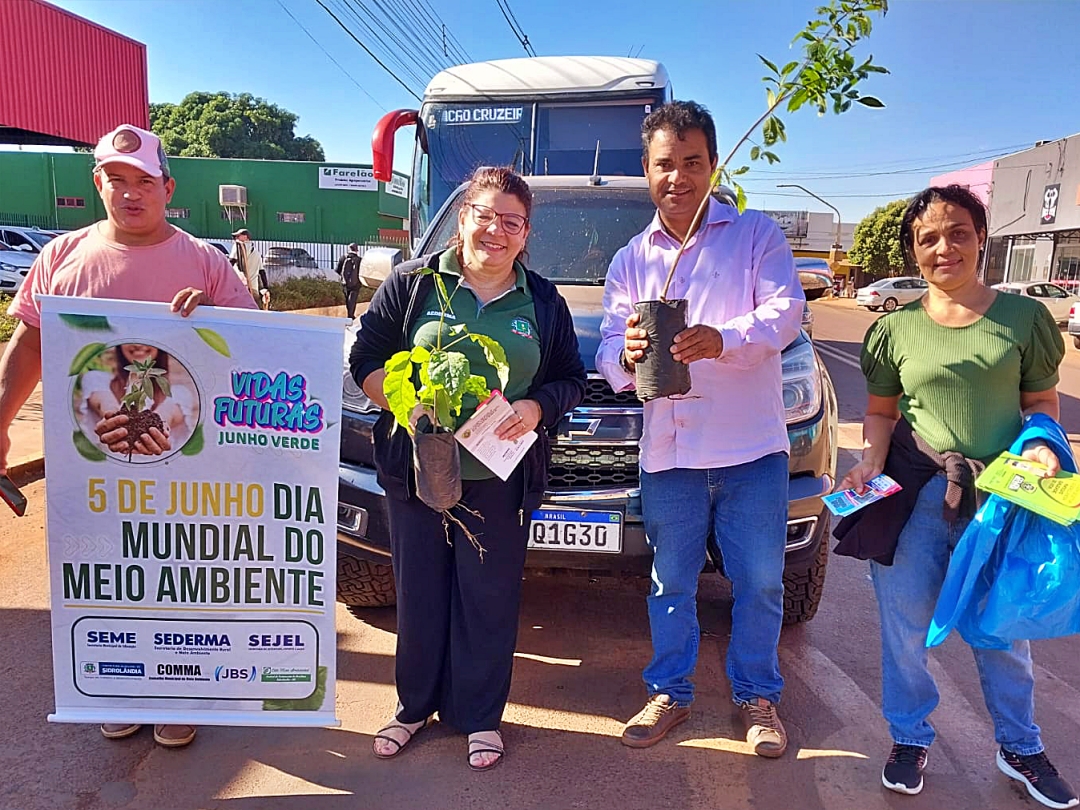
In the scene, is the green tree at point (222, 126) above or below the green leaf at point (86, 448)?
above

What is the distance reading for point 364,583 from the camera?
134 inches

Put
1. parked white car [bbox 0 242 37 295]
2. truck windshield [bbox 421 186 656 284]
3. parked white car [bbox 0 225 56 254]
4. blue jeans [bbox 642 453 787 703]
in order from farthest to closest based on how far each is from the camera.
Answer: parked white car [bbox 0 225 56 254]
parked white car [bbox 0 242 37 295]
truck windshield [bbox 421 186 656 284]
blue jeans [bbox 642 453 787 703]

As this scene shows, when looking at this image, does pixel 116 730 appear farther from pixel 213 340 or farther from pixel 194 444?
pixel 213 340

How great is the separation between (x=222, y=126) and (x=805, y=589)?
58427mm

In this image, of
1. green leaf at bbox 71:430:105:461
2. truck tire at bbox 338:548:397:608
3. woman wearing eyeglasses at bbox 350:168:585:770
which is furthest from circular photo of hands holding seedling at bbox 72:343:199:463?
truck tire at bbox 338:548:397:608

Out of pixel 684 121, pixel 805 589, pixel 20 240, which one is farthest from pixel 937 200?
pixel 20 240

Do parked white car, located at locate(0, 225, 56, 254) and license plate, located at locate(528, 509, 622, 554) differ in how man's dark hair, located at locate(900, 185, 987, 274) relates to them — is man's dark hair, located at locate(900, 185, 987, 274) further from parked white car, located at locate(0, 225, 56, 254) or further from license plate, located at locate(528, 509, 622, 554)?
parked white car, located at locate(0, 225, 56, 254)

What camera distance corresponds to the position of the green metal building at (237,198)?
29.2 m

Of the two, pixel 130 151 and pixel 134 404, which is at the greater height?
pixel 130 151

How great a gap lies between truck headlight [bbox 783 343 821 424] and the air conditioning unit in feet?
95.9

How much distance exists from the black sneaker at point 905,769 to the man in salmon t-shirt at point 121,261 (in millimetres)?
2512

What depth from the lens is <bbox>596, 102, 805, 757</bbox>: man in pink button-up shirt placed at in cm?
247

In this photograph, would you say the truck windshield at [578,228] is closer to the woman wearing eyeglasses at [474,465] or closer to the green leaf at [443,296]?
the woman wearing eyeglasses at [474,465]

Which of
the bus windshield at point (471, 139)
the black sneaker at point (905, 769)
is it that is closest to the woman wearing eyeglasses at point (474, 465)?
the black sneaker at point (905, 769)
